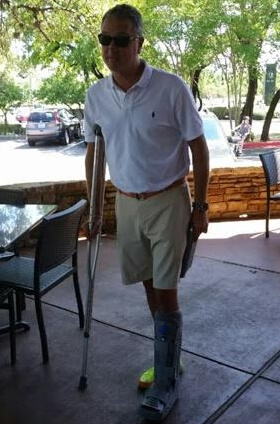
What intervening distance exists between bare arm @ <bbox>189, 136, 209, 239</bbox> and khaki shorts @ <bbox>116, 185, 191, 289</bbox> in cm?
5

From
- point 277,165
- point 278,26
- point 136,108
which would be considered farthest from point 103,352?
point 278,26

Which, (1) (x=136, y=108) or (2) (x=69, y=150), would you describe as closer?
(1) (x=136, y=108)

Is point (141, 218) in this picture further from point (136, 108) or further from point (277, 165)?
Answer: point (277, 165)

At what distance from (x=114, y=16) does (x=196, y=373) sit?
1891 mm

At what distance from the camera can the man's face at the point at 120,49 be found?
7.30ft

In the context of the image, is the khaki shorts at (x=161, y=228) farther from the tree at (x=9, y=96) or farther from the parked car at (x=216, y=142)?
the tree at (x=9, y=96)

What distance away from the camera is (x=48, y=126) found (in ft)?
65.2

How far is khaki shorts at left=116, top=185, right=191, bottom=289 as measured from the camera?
7.67ft

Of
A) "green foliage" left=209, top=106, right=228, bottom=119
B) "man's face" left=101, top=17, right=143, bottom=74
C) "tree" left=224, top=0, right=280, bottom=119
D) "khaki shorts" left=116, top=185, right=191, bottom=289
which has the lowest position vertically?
"green foliage" left=209, top=106, right=228, bottom=119

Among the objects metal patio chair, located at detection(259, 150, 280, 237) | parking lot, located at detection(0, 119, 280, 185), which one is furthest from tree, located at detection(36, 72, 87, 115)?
metal patio chair, located at detection(259, 150, 280, 237)

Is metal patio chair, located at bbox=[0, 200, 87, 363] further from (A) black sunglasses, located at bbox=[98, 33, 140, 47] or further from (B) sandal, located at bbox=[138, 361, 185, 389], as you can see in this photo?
(A) black sunglasses, located at bbox=[98, 33, 140, 47]

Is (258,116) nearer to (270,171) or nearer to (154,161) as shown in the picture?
(270,171)

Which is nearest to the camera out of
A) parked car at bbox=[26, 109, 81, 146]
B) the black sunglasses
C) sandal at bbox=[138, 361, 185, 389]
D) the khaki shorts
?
the black sunglasses

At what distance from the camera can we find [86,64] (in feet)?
34.7
